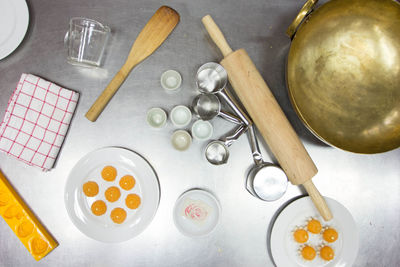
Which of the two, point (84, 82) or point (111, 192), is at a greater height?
point (84, 82)

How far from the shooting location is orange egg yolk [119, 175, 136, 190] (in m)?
0.70

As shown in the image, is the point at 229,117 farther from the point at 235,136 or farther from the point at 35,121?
the point at 35,121

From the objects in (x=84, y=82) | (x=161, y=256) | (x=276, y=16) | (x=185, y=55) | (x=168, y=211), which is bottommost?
(x=161, y=256)

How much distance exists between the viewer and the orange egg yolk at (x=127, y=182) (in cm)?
70

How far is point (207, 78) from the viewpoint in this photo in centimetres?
69

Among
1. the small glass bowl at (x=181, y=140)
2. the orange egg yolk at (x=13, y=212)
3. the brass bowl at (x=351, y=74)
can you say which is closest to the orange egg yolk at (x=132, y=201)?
the small glass bowl at (x=181, y=140)

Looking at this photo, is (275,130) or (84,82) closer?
(275,130)

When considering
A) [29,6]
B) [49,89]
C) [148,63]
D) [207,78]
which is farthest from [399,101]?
[29,6]

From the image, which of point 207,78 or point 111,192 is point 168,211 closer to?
point 111,192

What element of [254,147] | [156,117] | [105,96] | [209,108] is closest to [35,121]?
[105,96]

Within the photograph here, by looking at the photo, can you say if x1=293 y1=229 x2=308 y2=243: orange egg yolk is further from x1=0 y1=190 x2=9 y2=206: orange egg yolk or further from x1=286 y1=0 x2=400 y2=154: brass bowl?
x1=0 y1=190 x2=9 y2=206: orange egg yolk

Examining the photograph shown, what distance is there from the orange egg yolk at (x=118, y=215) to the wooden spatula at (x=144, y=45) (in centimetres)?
27

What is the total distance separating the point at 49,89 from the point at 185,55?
391 millimetres

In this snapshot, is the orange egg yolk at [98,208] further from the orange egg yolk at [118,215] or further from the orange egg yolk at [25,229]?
the orange egg yolk at [25,229]
